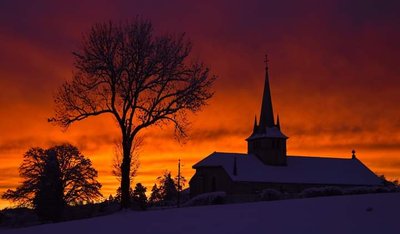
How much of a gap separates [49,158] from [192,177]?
27.8 m

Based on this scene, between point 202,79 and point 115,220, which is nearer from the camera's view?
point 115,220

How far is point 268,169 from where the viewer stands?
9156 cm

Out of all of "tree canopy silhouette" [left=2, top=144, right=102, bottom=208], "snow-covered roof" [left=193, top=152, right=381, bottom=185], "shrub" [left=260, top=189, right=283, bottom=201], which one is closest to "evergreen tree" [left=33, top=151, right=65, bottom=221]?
"tree canopy silhouette" [left=2, top=144, right=102, bottom=208]

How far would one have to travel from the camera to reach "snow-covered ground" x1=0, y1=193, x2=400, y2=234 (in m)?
18.2

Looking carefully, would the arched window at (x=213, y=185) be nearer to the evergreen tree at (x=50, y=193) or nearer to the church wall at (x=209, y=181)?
the church wall at (x=209, y=181)

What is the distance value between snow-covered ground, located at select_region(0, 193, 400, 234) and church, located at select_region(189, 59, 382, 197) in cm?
5987

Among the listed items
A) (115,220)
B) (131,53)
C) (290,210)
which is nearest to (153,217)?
(115,220)

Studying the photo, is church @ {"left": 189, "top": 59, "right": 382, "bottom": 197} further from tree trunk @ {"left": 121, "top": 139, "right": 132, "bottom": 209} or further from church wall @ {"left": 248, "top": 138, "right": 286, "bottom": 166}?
tree trunk @ {"left": 121, "top": 139, "right": 132, "bottom": 209}

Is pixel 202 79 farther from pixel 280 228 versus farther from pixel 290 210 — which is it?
pixel 280 228

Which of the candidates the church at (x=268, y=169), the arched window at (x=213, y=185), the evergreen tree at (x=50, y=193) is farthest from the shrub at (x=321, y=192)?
the arched window at (x=213, y=185)

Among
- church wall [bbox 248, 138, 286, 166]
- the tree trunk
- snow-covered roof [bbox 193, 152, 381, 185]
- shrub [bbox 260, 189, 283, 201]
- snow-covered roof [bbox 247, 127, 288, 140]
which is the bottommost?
shrub [bbox 260, 189, 283, 201]

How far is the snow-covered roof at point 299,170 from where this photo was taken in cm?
8869

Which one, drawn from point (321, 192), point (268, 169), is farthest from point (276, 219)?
point (268, 169)

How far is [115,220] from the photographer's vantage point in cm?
2606
